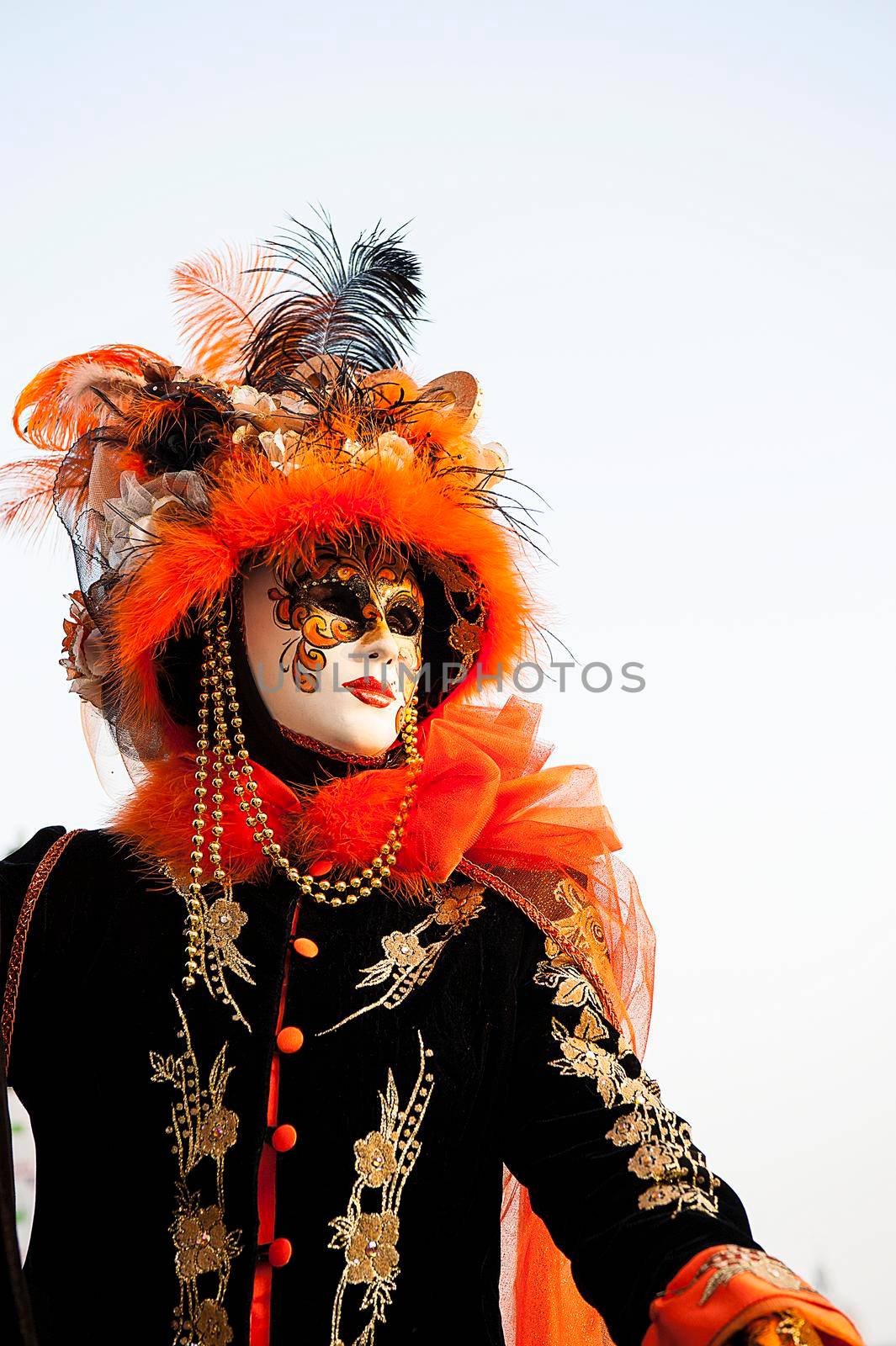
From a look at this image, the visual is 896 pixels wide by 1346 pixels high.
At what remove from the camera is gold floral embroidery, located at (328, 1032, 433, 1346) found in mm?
1710

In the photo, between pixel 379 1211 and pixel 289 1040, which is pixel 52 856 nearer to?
pixel 289 1040

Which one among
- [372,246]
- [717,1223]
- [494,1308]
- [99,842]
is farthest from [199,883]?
[372,246]

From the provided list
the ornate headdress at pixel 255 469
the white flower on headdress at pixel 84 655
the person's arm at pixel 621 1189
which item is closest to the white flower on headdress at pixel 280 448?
the ornate headdress at pixel 255 469

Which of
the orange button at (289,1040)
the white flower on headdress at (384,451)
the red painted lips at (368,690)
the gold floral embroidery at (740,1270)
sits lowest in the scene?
the gold floral embroidery at (740,1270)

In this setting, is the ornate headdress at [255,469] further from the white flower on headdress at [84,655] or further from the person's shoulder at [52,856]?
the person's shoulder at [52,856]

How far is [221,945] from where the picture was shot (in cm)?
186

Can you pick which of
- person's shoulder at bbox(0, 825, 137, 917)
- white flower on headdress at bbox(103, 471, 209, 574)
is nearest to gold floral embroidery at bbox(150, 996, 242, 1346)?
person's shoulder at bbox(0, 825, 137, 917)

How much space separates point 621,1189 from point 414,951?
0.42 meters

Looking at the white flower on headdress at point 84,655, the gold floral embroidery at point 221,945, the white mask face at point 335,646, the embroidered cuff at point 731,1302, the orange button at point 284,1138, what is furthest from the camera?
the white flower on headdress at point 84,655

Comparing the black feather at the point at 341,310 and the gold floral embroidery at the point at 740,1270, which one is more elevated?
the black feather at the point at 341,310

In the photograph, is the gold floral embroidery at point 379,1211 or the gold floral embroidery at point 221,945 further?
the gold floral embroidery at point 221,945

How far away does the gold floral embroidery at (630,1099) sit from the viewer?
1605 mm

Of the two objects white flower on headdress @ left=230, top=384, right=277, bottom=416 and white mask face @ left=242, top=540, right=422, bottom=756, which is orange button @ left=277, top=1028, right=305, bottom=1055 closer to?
white mask face @ left=242, top=540, right=422, bottom=756

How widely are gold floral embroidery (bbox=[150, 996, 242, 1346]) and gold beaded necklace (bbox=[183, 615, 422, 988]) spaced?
0.19m
